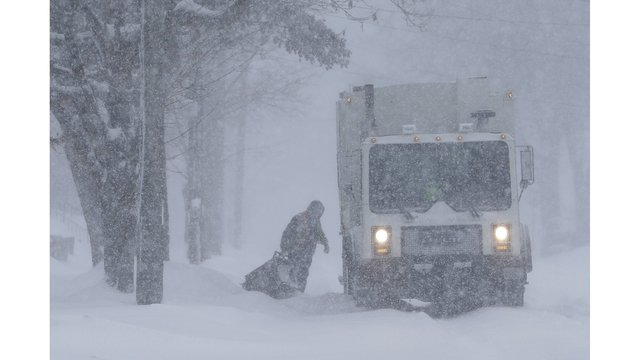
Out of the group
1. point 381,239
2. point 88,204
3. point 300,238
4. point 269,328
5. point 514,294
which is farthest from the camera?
point 300,238

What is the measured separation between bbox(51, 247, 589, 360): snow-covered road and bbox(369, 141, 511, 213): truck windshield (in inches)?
57.1

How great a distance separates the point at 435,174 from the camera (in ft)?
39.5

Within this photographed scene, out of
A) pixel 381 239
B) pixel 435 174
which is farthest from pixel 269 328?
pixel 435 174

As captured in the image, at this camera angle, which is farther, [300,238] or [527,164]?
[300,238]

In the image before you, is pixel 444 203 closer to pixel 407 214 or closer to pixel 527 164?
pixel 407 214

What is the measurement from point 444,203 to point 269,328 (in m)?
3.12

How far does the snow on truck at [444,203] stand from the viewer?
1180 cm

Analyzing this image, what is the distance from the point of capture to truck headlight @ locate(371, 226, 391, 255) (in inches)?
464

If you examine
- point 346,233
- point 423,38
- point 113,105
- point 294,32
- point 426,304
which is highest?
point 423,38

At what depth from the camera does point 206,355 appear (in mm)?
7988

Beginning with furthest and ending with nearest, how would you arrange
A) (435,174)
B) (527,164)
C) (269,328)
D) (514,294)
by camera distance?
1. (514,294)
2. (435,174)
3. (527,164)
4. (269,328)

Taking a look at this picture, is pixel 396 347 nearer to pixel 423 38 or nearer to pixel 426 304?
pixel 426 304

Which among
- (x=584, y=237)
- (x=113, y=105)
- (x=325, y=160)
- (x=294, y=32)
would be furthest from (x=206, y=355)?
(x=325, y=160)
